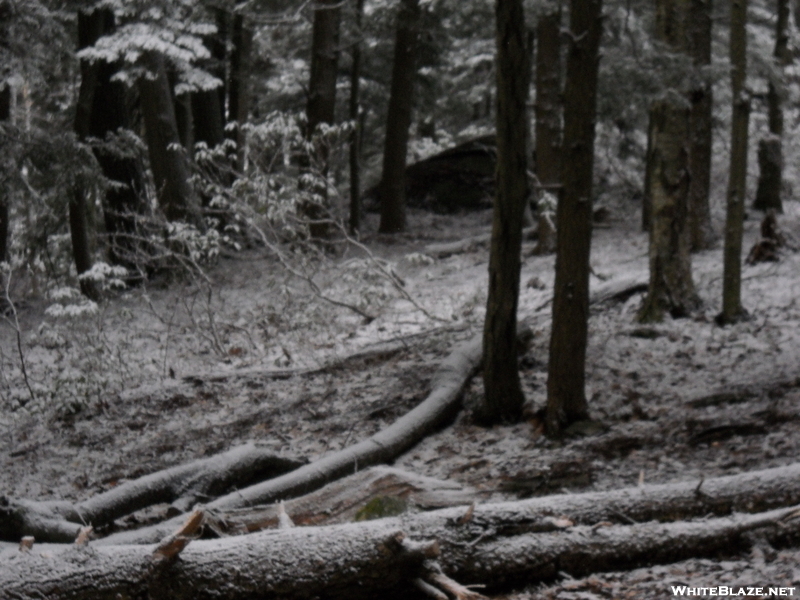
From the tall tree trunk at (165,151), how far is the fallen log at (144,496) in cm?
915

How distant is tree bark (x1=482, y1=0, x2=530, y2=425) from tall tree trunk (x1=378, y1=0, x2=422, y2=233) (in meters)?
11.2

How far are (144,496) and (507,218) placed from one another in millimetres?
3945

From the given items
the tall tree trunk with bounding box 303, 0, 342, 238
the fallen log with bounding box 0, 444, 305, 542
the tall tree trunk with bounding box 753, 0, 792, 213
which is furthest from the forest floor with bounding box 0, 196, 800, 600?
the tall tree trunk with bounding box 303, 0, 342, 238

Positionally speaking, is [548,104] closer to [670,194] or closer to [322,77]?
[322,77]

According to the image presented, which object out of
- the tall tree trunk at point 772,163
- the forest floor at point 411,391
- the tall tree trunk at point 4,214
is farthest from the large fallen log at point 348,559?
the tall tree trunk at point 772,163

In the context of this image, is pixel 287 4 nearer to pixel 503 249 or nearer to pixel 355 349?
pixel 355 349

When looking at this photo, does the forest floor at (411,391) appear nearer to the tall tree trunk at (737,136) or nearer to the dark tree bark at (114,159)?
the tall tree trunk at (737,136)

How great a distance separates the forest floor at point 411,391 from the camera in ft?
20.4

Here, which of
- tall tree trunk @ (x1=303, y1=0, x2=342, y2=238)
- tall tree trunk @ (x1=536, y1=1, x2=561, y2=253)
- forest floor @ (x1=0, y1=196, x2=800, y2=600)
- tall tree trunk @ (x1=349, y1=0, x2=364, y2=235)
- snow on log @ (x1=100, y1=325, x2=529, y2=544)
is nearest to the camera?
snow on log @ (x1=100, y1=325, x2=529, y2=544)

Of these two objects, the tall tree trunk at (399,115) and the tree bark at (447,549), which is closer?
the tree bark at (447,549)

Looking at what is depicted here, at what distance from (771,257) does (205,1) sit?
9.66 m

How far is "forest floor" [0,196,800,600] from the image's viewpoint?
622 cm

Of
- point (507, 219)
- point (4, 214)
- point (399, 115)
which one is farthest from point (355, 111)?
point (507, 219)

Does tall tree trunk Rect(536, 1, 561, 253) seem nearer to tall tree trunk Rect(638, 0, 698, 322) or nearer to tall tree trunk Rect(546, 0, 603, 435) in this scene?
tall tree trunk Rect(638, 0, 698, 322)
